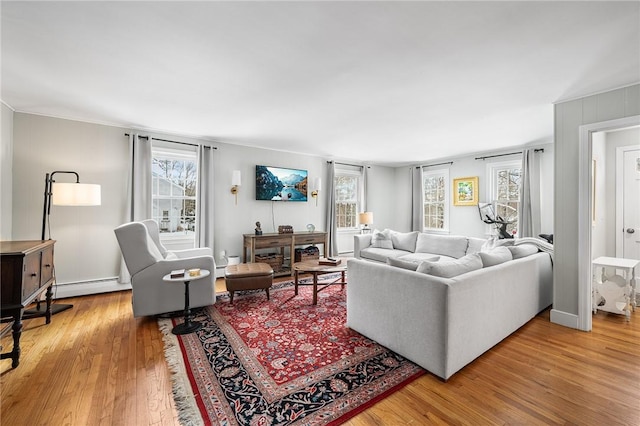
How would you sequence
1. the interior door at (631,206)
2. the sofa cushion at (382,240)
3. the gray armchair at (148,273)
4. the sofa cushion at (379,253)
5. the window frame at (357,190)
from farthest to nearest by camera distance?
the window frame at (357,190), the sofa cushion at (382,240), the sofa cushion at (379,253), the interior door at (631,206), the gray armchair at (148,273)

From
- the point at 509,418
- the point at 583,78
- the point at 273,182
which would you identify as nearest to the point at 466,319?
the point at 509,418

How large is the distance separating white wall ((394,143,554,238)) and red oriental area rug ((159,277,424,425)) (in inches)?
161

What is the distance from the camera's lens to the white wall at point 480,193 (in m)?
4.69

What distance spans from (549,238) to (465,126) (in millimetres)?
2056

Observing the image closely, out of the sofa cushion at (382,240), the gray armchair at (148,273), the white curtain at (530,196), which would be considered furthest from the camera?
the sofa cushion at (382,240)

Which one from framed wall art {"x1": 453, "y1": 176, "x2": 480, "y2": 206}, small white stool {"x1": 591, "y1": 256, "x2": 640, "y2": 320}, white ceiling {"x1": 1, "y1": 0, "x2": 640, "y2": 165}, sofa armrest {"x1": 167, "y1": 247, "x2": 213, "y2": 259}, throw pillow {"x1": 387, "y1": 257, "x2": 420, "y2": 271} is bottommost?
small white stool {"x1": 591, "y1": 256, "x2": 640, "y2": 320}

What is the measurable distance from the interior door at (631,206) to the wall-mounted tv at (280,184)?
5.02m

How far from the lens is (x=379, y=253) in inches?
197

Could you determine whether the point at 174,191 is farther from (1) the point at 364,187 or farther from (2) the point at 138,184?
(1) the point at 364,187

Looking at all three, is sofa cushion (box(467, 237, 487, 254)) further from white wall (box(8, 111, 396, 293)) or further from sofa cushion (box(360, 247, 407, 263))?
white wall (box(8, 111, 396, 293))

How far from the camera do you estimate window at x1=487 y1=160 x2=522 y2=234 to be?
5182 millimetres

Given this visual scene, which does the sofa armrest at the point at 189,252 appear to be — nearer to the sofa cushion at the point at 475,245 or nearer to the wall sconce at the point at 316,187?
the wall sconce at the point at 316,187

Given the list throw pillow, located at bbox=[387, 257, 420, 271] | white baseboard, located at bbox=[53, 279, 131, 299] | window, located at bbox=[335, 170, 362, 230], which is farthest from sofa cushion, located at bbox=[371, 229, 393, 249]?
white baseboard, located at bbox=[53, 279, 131, 299]

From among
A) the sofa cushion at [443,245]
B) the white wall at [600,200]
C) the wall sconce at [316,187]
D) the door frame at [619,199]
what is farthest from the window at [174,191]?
the door frame at [619,199]
